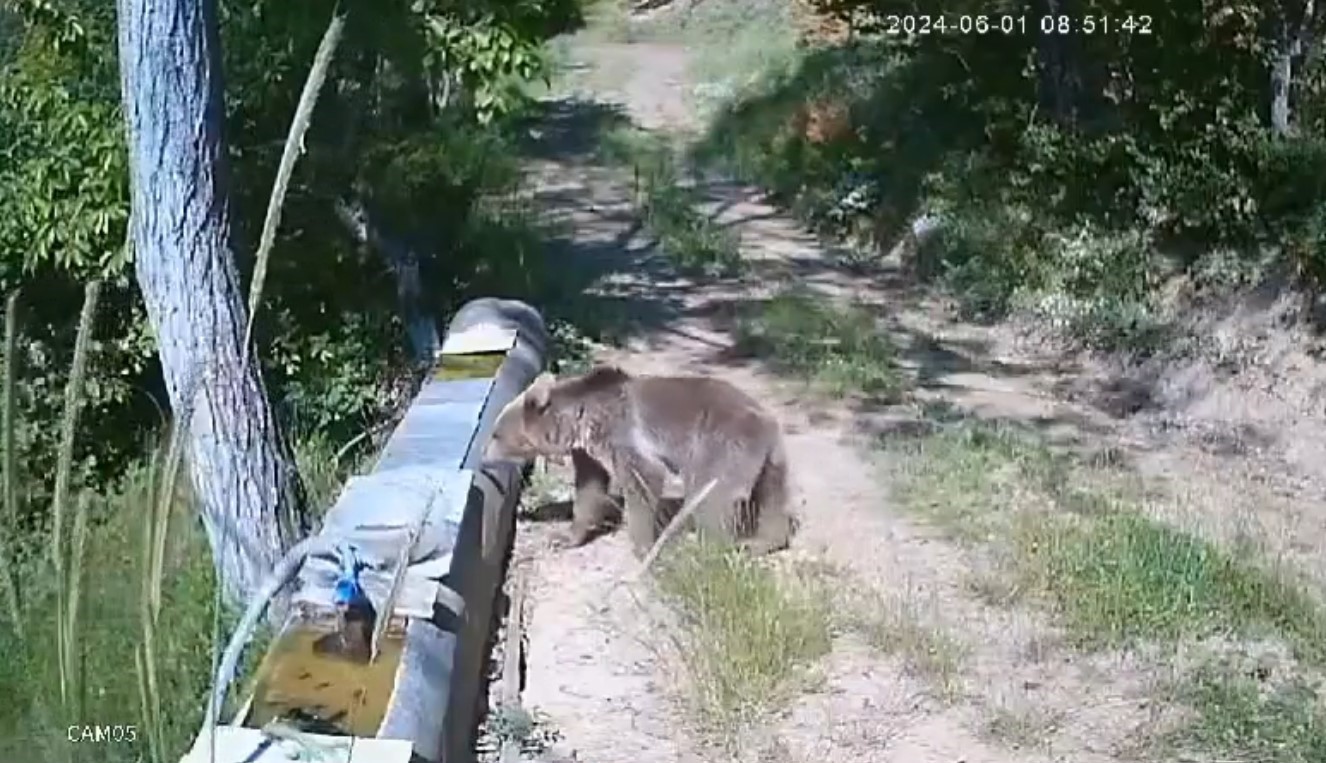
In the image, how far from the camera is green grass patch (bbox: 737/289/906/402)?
9.81 meters

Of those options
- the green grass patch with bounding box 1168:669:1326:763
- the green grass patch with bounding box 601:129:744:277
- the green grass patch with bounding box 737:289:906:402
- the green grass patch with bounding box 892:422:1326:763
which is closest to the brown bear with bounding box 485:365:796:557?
the green grass patch with bounding box 892:422:1326:763

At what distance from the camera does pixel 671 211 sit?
1474cm

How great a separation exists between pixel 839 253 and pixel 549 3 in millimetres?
4670

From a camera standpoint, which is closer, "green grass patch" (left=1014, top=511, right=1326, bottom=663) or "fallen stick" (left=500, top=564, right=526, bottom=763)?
"fallen stick" (left=500, top=564, right=526, bottom=763)

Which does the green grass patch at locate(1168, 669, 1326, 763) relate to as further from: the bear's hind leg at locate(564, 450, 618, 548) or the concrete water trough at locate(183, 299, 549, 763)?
the bear's hind leg at locate(564, 450, 618, 548)

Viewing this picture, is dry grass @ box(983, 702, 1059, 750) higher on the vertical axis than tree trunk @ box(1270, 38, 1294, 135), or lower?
lower

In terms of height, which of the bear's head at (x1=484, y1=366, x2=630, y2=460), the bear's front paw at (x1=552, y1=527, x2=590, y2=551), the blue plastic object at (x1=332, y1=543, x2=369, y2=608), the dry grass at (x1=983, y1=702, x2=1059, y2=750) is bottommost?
the dry grass at (x1=983, y1=702, x2=1059, y2=750)

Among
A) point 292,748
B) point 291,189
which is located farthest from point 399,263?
point 292,748

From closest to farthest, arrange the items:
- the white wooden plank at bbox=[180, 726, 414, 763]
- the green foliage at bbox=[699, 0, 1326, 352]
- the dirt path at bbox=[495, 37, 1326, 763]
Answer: the white wooden plank at bbox=[180, 726, 414, 763] < the dirt path at bbox=[495, 37, 1326, 763] < the green foliage at bbox=[699, 0, 1326, 352]

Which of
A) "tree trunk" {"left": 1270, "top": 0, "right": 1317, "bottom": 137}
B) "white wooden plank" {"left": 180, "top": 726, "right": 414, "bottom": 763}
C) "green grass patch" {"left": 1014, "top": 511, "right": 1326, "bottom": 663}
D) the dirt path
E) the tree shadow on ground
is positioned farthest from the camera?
the tree shadow on ground

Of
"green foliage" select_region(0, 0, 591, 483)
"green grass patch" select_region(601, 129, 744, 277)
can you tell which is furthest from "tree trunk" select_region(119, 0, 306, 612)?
"green grass patch" select_region(601, 129, 744, 277)

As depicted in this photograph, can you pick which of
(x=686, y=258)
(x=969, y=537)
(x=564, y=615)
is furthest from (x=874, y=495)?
(x=686, y=258)

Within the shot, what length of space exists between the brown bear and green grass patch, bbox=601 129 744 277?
5990 mm

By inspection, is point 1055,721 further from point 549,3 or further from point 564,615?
point 549,3
